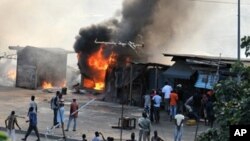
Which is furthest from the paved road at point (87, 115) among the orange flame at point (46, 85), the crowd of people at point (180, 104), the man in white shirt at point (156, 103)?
the orange flame at point (46, 85)

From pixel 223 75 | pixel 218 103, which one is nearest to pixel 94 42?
pixel 223 75

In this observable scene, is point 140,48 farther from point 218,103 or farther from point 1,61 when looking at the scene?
point 218,103

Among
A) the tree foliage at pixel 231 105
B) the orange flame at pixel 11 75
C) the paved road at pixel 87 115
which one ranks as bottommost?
the paved road at pixel 87 115

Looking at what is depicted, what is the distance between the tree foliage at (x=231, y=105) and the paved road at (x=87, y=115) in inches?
442

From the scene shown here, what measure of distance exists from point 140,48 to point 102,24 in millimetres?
4771

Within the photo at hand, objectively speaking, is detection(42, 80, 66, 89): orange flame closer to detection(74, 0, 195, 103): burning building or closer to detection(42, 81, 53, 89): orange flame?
detection(42, 81, 53, 89): orange flame

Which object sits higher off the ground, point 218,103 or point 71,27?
point 71,27

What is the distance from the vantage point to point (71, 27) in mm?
65812

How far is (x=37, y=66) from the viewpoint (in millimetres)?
31484

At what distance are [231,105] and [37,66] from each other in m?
25.7

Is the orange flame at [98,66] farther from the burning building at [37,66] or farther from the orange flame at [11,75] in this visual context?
the orange flame at [11,75]

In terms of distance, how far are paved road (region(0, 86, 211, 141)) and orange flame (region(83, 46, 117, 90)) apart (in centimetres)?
179

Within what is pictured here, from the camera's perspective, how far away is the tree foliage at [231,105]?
243 inches

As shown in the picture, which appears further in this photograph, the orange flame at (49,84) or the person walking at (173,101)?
the orange flame at (49,84)
